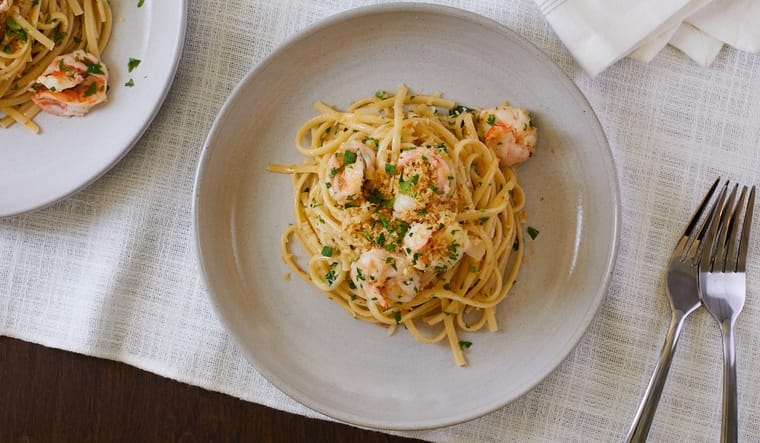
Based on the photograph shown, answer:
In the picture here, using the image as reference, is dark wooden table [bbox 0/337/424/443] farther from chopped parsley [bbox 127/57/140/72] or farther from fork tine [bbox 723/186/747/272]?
fork tine [bbox 723/186/747/272]

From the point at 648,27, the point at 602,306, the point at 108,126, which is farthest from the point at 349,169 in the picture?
the point at 648,27

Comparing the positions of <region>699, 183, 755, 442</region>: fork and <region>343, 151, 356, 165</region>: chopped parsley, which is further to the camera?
<region>699, 183, 755, 442</region>: fork

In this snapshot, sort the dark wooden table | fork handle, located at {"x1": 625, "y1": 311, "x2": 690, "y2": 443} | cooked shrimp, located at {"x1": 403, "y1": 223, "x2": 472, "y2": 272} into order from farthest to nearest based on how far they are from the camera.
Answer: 1. the dark wooden table
2. fork handle, located at {"x1": 625, "y1": 311, "x2": 690, "y2": 443}
3. cooked shrimp, located at {"x1": 403, "y1": 223, "x2": 472, "y2": 272}

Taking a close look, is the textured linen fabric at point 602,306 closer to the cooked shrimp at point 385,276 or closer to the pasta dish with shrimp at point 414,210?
the pasta dish with shrimp at point 414,210

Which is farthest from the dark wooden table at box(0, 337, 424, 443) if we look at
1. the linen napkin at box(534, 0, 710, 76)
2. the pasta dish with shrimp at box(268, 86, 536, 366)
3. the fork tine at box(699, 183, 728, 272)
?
the linen napkin at box(534, 0, 710, 76)

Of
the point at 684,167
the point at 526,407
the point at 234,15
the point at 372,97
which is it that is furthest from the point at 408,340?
the point at 234,15

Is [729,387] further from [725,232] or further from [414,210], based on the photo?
[414,210]

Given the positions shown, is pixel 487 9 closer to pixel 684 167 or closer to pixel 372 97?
pixel 372 97
